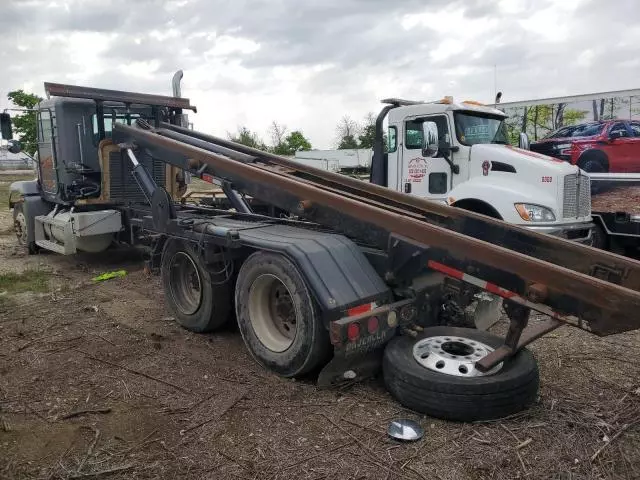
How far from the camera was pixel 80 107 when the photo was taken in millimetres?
8734

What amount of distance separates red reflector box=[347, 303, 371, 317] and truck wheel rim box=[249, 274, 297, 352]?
0.72m

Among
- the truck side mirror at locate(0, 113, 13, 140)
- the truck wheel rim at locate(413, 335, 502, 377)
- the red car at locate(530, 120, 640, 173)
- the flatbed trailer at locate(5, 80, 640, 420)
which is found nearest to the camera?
the flatbed trailer at locate(5, 80, 640, 420)

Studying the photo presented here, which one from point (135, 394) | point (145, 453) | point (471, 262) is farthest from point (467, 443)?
point (135, 394)

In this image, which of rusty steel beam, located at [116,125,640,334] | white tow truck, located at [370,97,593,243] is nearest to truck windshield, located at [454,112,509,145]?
white tow truck, located at [370,97,593,243]

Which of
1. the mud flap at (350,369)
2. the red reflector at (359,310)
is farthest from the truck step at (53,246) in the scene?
the red reflector at (359,310)

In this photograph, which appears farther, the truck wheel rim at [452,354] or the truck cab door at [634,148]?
the truck cab door at [634,148]

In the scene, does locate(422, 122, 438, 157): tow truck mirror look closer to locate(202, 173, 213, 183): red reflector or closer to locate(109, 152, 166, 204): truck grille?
locate(202, 173, 213, 183): red reflector

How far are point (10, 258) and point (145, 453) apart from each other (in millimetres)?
8170

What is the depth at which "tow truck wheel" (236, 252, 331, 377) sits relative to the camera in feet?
13.2

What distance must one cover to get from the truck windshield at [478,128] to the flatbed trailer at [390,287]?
329cm

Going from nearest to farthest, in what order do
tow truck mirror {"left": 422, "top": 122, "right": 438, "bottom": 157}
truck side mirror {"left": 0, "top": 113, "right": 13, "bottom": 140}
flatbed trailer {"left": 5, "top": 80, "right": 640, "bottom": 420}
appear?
flatbed trailer {"left": 5, "top": 80, "right": 640, "bottom": 420}, tow truck mirror {"left": 422, "top": 122, "right": 438, "bottom": 157}, truck side mirror {"left": 0, "top": 113, "right": 13, "bottom": 140}

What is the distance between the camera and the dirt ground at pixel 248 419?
3168 millimetres

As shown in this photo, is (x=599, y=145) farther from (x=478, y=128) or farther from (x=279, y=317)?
(x=279, y=317)

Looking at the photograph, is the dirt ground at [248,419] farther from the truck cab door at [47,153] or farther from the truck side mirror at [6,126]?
the truck side mirror at [6,126]
